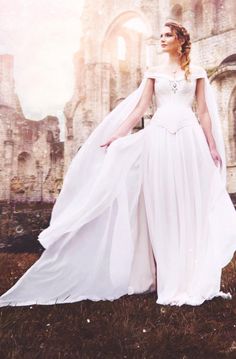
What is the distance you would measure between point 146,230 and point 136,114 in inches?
38.9

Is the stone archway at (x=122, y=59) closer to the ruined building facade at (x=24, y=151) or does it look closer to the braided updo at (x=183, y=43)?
the ruined building facade at (x=24, y=151)

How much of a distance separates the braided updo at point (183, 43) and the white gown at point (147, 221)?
0.32 feet

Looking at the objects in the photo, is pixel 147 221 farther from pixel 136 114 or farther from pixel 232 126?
pixel 232 126

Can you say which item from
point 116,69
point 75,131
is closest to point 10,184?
point 75,131

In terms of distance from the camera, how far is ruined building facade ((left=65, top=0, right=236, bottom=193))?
1756cm

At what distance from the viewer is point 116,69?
82.4ft

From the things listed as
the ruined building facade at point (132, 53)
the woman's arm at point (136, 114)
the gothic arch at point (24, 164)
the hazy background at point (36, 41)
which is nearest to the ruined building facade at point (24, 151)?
the gothic arch at point (24, 164)

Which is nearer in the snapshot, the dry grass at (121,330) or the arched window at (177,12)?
the dry grass at (121,330)

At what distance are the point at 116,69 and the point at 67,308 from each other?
76.3 feet

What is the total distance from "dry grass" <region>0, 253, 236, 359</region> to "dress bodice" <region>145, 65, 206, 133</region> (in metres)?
1.40

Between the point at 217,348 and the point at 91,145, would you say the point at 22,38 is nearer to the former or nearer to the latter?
the point at 91,145

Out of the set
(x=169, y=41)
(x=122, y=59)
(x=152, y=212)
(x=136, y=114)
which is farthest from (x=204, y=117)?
(x=122, y=59)

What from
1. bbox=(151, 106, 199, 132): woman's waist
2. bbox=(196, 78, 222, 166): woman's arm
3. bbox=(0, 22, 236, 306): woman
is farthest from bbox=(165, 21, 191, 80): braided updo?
bbox=(151, 106, 199, 132): woman's waist

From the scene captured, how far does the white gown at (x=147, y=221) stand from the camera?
328 centimetres
